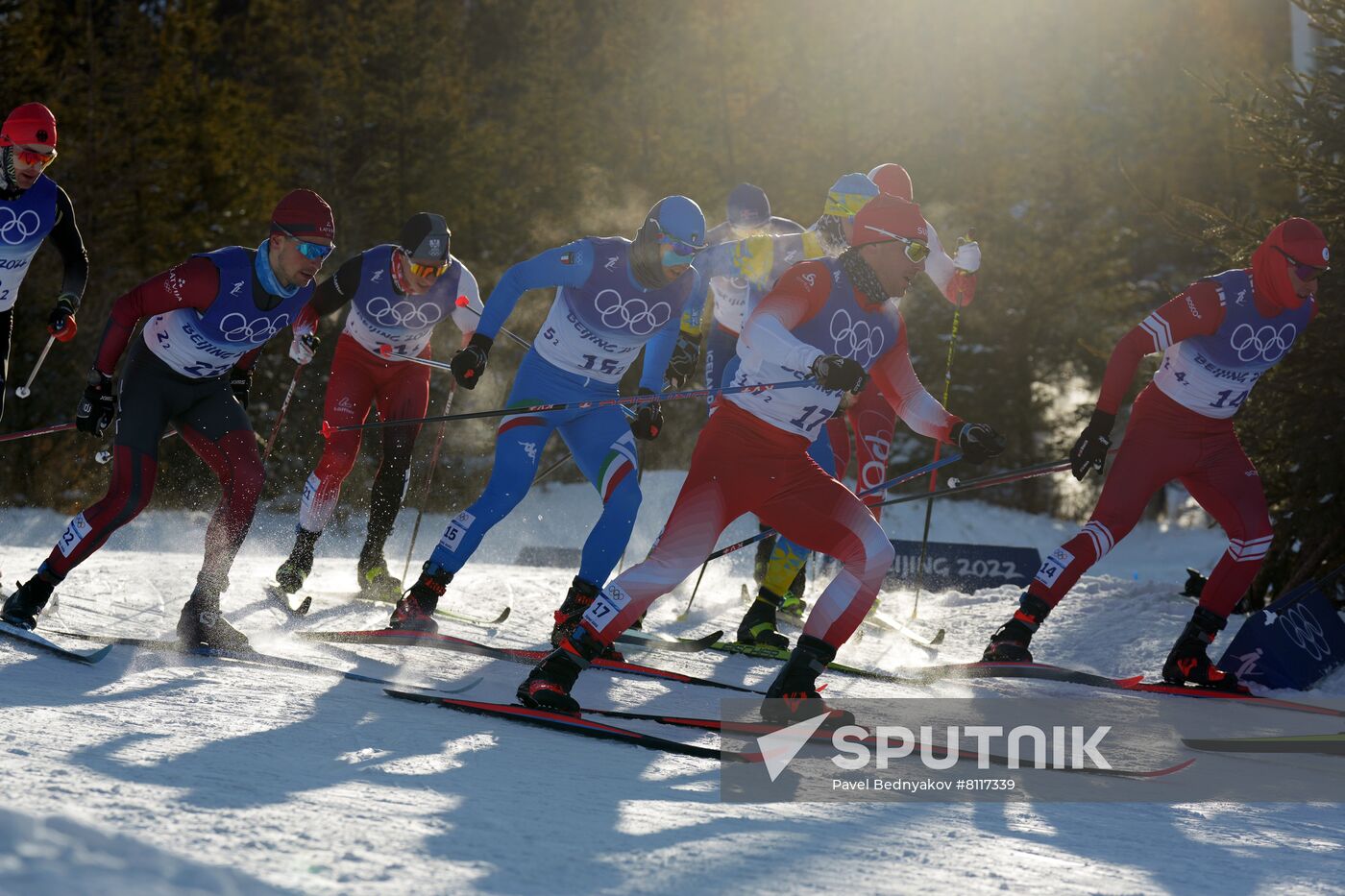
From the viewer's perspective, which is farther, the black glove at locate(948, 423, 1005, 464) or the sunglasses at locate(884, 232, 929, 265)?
the black glove at locate(948, 423, 1005, 464)

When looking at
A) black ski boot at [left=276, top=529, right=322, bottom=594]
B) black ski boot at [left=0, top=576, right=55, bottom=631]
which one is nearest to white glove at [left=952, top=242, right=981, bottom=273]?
black ski boot at [left=276, top=529, right=322, bottom=594]

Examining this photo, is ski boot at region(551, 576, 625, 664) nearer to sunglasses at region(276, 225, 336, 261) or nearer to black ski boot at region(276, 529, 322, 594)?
black ski boot at region(276, 529, 322, 594)

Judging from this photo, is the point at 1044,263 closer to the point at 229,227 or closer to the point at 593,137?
the point at 593,137

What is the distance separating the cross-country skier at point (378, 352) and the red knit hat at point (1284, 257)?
12.6 feet

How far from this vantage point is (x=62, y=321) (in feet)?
21.2

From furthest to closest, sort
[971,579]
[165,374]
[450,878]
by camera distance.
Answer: [971,579] → [165,374] → [450,878]

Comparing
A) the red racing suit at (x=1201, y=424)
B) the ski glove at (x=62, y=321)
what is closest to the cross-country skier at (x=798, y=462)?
the red racing suit at (x=1201, y=424)

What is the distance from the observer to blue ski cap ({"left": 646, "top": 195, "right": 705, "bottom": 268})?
233 inches

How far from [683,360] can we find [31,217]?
3183 mm

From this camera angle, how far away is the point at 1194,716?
5.81 metres

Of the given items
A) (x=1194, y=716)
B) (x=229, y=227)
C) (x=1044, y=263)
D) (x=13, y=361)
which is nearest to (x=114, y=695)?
(x=1194, y=716)

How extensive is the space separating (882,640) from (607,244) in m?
2.85

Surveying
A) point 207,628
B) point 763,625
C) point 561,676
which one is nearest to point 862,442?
point 763,625

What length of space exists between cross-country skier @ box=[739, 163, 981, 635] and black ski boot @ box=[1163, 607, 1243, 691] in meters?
1.73
